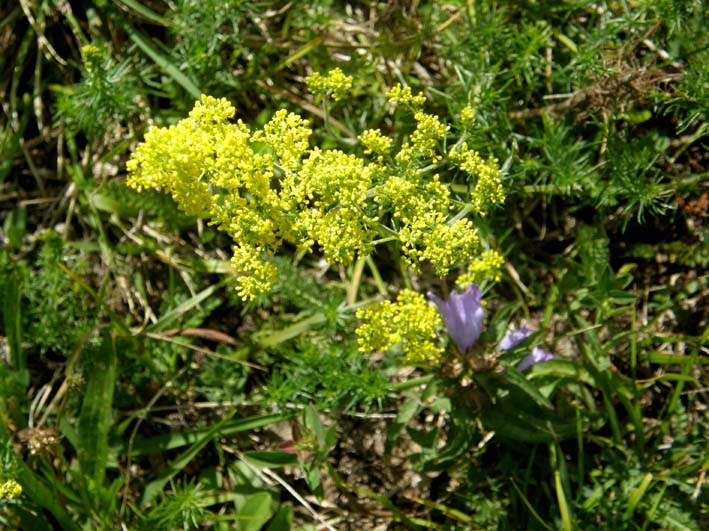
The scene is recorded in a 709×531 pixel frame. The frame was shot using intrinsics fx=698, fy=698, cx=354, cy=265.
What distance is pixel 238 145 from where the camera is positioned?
2266mm

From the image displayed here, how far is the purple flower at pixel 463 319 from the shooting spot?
122 inches

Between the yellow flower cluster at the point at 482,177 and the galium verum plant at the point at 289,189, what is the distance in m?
0.03

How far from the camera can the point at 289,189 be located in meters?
2.34

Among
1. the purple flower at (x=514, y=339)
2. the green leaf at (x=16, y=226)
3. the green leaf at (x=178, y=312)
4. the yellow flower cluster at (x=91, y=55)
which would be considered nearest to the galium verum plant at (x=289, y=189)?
the purple flower at (x=514, y=339)

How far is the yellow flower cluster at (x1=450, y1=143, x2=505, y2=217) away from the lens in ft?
8.10

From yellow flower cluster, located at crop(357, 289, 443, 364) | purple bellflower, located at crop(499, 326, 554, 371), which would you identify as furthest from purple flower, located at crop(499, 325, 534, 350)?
yellow flower cluster, located at crop(357, 289, 443, 364)

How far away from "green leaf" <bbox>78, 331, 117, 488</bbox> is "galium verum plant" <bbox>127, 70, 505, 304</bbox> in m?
1.52

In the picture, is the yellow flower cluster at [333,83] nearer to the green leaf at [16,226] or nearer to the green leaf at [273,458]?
the green leaf at [273,458]

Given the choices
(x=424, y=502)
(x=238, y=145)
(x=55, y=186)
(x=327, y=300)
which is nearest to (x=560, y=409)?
(x=424, y=502)

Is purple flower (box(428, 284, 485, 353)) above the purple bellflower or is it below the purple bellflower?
above

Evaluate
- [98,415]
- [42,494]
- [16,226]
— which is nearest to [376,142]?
[98,415]

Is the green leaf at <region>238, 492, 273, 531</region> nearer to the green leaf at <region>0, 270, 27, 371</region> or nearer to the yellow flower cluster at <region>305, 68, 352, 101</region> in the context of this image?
the green leaf at <region>0, 270, 27, 371</region>

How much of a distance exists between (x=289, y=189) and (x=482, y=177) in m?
0.68

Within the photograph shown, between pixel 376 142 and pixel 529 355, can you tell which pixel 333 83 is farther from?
pixel 529 355
